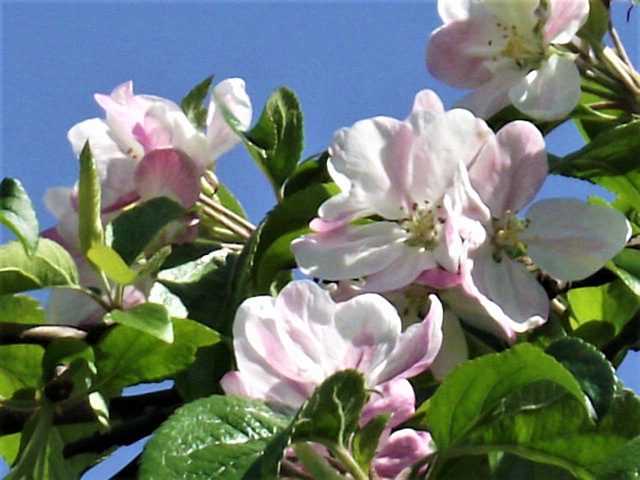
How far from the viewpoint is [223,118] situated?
3.46ft

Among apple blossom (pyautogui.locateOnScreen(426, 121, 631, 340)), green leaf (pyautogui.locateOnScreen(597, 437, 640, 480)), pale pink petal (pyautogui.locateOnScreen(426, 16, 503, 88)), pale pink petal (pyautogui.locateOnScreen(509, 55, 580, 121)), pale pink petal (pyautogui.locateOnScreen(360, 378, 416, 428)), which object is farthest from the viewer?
pale pink petal (pyautogui.locateOnScreen(426, 16, 503, 88))

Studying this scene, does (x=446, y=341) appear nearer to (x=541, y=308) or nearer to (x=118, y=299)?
(x=541, y=308)

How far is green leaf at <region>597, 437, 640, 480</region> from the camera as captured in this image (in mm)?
616

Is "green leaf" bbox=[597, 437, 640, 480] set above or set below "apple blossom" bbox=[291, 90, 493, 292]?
below

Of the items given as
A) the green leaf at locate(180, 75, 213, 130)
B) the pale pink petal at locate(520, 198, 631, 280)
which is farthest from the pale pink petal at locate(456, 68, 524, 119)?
the green leaf at locate(180, 75, 213, 130)

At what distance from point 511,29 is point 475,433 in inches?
16.8

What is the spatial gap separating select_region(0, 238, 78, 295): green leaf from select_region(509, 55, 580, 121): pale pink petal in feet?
1.24

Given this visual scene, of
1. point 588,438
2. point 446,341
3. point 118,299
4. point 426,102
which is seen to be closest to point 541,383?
point 588,438

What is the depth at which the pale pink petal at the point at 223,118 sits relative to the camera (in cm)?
106

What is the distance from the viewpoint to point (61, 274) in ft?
2.96

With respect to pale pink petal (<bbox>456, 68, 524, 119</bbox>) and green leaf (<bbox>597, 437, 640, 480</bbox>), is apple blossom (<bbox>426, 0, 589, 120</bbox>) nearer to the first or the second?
pale pink petal (<bbox>456, 68, 524, 119</bbox>)

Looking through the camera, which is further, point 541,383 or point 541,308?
point 541,308

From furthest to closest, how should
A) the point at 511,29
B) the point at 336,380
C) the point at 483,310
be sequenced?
the point at 511,29 → the point at 483,310 → the point at 336,380

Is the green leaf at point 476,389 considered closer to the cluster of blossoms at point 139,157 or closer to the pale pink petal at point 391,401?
the pale pink petal at point 391,401
